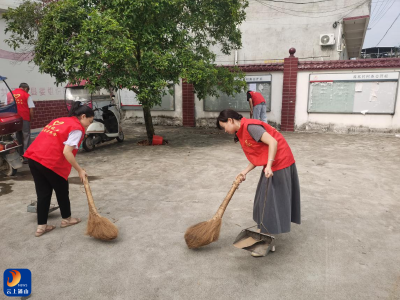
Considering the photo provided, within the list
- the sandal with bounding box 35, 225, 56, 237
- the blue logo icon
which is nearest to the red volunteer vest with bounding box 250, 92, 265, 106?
the sandal with bounding box 35, 225, 56, 237

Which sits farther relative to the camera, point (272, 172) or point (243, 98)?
point (243, 98)

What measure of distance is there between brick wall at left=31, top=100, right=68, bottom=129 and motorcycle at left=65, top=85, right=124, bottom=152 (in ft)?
8.00

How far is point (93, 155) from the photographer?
7.57 metres

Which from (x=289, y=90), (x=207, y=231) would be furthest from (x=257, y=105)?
(x=207, y=231)

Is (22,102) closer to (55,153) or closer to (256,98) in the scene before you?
(55,153)

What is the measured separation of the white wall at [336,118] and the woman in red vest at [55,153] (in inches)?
339

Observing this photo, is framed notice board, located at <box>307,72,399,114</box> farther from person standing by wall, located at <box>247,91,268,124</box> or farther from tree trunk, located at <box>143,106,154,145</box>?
tree trunk, located at <box>143,106,154,145</box>

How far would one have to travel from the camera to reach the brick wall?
33.5ft

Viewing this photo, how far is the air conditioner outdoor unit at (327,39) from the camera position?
50.8 feet

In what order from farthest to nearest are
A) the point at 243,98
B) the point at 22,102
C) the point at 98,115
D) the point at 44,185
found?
the point at 243,98 → the point at 98,115 → the point at 22,102 → the point at 44,185

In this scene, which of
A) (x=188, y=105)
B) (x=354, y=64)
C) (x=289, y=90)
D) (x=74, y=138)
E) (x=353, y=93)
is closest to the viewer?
(x=74, y=138)

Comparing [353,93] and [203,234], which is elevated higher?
[353,93]

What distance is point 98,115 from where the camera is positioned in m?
8.32

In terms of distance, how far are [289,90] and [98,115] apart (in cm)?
618
